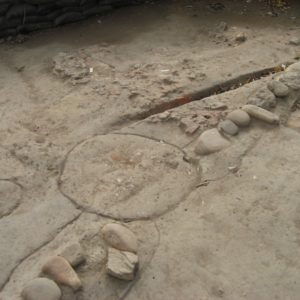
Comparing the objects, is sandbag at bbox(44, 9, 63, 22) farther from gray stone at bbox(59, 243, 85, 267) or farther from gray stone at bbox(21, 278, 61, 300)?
gray stone at bbox(21, 278, 61, 300)

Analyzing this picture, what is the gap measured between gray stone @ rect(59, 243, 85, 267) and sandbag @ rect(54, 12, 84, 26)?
118 inches

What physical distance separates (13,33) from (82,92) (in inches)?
55.4

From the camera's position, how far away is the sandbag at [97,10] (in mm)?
5113

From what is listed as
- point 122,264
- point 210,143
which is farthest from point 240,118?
point 122,264

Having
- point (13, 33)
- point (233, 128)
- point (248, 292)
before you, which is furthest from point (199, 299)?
point (13, 33)

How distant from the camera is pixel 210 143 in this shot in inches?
129

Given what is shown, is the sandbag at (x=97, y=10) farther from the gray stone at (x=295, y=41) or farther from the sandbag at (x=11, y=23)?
the gray stone at (x=295, y=41)

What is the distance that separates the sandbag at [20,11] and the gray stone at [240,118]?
240cm

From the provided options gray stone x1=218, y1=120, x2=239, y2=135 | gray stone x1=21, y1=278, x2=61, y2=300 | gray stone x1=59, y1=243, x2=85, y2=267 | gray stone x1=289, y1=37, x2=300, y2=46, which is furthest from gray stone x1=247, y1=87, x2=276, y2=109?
gray stone x1=21, y1=278, x2=61, y2=300

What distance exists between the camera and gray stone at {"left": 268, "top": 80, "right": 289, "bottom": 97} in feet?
12.3

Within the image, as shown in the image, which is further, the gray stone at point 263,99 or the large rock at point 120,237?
the gray stone at point 263,99

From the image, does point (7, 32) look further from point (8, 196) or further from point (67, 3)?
point (8, 196)

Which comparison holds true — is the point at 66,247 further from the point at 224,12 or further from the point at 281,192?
the point at 224,12

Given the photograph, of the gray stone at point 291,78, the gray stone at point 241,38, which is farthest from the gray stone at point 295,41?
the gray stone at point 291,78
